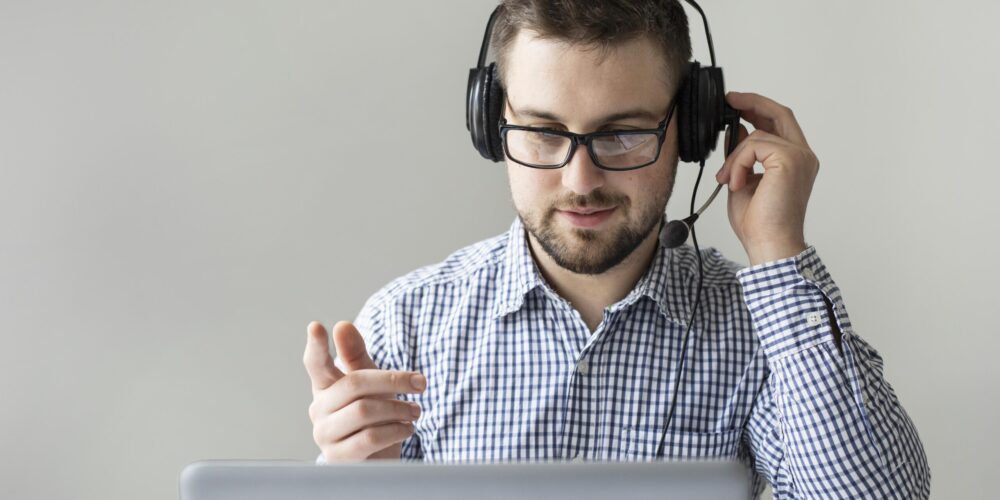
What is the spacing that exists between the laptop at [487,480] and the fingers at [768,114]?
2.82 feet

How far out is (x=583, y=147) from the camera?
1.27 metres

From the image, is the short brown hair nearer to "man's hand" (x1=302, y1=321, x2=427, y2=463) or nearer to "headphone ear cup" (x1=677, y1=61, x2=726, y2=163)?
"headphone ear cup" (x1=677, y1=61, x2=726, y2=163)

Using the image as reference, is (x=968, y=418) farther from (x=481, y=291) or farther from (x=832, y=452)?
(x=481, y=291)

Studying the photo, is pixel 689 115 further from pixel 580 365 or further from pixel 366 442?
pixel 366 442

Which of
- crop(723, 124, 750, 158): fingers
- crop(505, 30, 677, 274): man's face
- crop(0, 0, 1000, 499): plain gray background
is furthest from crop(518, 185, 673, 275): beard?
crop(0, 0, 1000, 499): plain gray background

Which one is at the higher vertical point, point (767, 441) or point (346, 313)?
point (346, 313)

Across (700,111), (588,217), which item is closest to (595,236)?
(588,217)

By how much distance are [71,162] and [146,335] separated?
374mm

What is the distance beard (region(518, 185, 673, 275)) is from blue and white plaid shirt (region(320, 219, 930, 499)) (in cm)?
8

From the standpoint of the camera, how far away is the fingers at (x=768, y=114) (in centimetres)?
134

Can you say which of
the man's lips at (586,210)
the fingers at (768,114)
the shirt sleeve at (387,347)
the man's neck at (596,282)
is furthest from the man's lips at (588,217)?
the shirt sleeve at (387,347)

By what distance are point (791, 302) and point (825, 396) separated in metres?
0.14

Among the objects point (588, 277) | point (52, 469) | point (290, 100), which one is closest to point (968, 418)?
point (588, 277)

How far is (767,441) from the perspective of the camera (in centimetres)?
136
